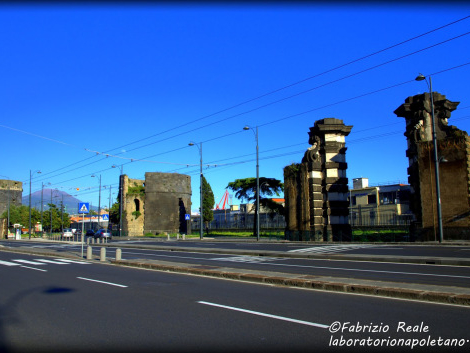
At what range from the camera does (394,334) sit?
6434 millimetres

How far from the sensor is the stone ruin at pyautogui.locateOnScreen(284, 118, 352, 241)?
3625 centimetres

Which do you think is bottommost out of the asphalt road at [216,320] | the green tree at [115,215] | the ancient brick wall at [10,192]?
the asphalt road at [216,320]

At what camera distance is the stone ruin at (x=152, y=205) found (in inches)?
2975

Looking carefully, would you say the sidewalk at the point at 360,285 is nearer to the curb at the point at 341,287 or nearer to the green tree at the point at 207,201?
the curb at the point at 341,287

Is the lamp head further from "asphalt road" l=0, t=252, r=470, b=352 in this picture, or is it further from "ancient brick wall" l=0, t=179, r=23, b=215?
"ancient brick wall" l=0, t=179, r=23, b=215

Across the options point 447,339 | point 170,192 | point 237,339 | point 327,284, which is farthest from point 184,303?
point 170,192

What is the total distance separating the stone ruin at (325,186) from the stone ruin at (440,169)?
5.64 metres

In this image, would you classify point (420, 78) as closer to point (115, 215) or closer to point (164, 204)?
point (164, 204)

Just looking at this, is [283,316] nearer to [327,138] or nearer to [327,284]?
[327,284]

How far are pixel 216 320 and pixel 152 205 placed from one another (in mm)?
70454

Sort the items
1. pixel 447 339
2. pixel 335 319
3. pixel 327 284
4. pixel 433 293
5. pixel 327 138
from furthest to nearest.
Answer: pixel 327 138 → pixel 327 284 → pixel 433 293 → pixel 335 319 → pixel 447 339

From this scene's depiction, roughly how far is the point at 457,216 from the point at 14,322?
97.9ft

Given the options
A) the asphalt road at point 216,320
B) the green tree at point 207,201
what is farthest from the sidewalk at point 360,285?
the green tree at point 207,201

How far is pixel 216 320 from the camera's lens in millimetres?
7496
